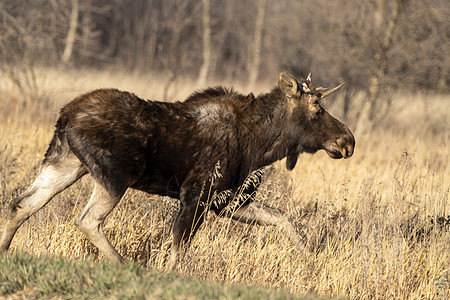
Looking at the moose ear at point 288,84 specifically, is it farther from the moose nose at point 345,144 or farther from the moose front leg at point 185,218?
the moose front leg at point 185,218

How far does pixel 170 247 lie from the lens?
21.5ft

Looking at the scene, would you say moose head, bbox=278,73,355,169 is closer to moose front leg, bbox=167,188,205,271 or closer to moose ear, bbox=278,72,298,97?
moose ear, bbox=278,72,298,97

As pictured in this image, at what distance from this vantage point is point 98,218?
5.76 meters

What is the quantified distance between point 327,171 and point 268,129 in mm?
3473

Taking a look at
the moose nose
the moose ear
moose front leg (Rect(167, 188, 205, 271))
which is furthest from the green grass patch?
the moose ear

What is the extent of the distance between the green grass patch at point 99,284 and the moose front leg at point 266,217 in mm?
1866

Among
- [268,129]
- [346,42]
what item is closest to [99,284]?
[268,129]

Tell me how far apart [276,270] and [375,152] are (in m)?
6.45

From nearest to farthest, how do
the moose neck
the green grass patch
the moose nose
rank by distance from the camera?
the green grass patch < the moose neck < the moose nose

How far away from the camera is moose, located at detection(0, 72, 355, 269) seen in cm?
577

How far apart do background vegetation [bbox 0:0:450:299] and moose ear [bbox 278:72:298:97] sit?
3.36 ft

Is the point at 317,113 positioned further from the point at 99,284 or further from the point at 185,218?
the point at 99,284

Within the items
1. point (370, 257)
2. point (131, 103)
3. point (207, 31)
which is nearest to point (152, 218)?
point (131, 103)

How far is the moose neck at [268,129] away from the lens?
21.9 feet
